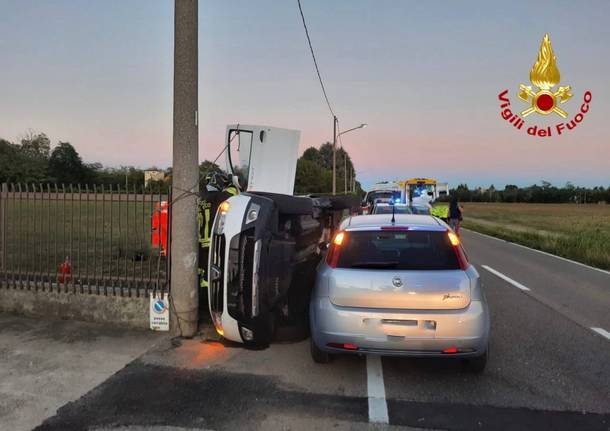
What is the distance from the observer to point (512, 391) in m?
4.34

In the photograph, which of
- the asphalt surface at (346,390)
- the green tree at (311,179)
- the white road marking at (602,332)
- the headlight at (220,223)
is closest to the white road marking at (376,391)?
the asphalt surface at (346,390)

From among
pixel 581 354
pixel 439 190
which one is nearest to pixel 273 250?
pixel 581 354

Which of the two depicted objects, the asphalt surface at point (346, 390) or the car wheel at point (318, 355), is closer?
the asphalt surface at point (346, 390)

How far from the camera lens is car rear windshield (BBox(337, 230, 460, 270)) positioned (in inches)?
182

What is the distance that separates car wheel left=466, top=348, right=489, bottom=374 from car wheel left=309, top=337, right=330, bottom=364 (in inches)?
54.3

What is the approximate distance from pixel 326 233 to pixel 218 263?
664 cm

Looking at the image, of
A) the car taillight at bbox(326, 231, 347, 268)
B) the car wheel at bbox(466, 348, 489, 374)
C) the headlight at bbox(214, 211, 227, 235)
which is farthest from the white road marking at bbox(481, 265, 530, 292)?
the headlight at bbox(214, 211, 227, 235)

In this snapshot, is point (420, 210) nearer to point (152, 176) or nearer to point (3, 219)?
point (152, 176)

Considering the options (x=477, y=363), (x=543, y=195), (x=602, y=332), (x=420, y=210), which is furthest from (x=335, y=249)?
(x=543, y=195)

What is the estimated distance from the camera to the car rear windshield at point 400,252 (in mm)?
4633

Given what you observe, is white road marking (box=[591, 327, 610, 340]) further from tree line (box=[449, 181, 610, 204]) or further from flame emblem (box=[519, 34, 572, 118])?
tree line (box=[449, 181, 610, 204])

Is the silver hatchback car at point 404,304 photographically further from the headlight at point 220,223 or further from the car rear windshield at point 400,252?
the headlight at point 220,223

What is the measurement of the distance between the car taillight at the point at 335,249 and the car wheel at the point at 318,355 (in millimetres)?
798

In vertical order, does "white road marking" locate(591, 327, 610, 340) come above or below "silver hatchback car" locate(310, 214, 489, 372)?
below
